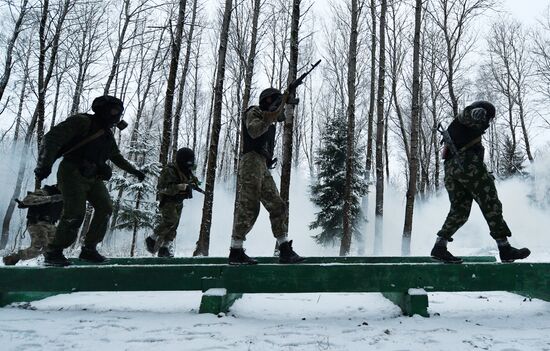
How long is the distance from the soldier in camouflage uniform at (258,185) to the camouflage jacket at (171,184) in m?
2.38

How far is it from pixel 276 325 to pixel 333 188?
14383 mm

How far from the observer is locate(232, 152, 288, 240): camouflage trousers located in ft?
13.9

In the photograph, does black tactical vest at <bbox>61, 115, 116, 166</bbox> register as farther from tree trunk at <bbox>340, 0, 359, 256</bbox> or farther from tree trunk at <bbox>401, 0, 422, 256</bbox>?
tree trunk at <bbox>401, 0, 422, 256</bbox>

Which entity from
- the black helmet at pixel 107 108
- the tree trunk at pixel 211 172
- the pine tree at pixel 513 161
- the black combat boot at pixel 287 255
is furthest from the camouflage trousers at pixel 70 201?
the pine tree at pixel 513 161

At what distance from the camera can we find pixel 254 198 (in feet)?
14.0

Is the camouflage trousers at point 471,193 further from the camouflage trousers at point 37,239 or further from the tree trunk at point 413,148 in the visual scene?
the tree trunk at point 413,148

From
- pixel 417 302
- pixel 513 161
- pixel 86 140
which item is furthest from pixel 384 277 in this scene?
Answer: pixel 513 161

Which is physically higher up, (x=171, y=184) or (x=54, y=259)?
(x=171, y=184)

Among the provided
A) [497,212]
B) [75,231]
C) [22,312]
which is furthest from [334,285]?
[22,312]

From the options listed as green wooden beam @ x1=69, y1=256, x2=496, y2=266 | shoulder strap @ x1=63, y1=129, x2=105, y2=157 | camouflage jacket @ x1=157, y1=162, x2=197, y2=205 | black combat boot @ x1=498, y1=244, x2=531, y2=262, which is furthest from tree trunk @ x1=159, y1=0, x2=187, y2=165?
black combat boot @ x1=498, y1=244, x2=531, y2=262

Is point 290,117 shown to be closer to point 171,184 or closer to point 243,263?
point 171,184

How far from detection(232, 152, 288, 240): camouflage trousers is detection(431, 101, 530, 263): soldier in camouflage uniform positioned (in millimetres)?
1798

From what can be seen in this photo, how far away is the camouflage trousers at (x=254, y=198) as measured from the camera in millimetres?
4246

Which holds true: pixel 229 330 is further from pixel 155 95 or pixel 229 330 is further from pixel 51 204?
pixel 155 95
